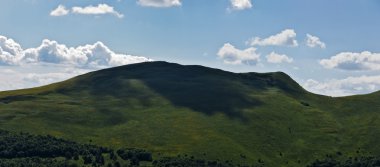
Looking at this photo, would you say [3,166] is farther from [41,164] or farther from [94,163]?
[94,163]

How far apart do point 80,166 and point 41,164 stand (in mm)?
14570

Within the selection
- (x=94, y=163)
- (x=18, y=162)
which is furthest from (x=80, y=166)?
(x=18, y=162)

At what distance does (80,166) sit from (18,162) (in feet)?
76.2

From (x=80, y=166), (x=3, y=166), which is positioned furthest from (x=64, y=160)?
(x=3, y=166)

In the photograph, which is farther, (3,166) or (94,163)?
(94,163)

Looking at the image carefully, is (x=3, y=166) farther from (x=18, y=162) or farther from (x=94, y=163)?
(x=94, y=163)

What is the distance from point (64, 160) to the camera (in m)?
198

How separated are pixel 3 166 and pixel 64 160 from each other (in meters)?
24.2

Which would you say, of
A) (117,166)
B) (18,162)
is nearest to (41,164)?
(18,162)

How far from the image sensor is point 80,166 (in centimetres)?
19300

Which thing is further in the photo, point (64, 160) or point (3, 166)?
point (64, 160)

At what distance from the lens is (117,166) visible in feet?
654

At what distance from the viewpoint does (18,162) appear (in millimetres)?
189875

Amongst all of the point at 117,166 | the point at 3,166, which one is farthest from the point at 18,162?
the point at 117,166
